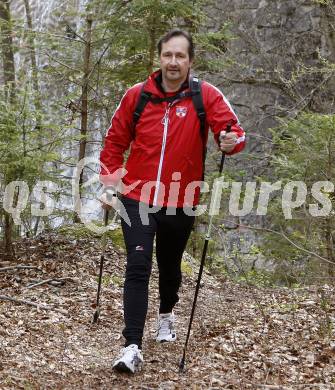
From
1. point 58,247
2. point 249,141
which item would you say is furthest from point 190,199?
point 249,141

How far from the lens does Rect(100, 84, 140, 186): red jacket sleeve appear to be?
4.68m

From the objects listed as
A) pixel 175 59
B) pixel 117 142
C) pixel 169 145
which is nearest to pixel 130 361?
pixel 169 145

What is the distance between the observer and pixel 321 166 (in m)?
7.56

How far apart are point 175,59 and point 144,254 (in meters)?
1.52

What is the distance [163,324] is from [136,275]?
0.99 metres

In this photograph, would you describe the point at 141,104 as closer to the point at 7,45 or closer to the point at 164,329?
the point at 164,329

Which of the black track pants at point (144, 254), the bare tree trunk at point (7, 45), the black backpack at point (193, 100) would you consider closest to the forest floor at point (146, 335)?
the black track pants at point (144, 254)

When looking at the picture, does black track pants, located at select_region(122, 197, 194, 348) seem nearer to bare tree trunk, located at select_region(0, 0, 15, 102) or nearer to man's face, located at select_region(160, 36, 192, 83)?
man's face, located at select_region(160, 36, 192, 83)

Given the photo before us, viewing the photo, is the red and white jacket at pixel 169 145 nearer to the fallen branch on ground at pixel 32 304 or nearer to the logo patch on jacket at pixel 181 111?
the logo patch on jacket at pixel 181 111

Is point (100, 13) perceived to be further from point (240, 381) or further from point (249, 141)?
point (249, 141)

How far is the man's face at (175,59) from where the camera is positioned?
15.0 feet

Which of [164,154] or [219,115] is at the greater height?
[219,115]

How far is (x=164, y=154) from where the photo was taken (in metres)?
4.51

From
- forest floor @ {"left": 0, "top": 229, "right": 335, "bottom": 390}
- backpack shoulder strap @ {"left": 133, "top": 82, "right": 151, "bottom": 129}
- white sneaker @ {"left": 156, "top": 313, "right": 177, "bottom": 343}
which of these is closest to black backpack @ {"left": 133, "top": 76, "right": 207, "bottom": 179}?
backpack shoulder strap @ {"left": 133, "top": 82, "right": 151, "bottom": 129}
